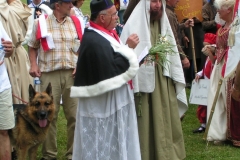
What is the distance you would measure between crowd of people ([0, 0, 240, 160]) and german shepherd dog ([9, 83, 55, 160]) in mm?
313

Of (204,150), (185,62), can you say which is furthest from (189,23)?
(204,150)

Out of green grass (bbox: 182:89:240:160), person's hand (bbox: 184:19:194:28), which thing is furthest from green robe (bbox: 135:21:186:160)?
person's hand (bbox: 184:19:194:28)

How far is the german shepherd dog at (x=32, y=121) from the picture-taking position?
268 inches

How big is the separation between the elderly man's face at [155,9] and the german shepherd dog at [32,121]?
1.57 metres

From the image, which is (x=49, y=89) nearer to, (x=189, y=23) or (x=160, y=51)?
(x=160, y=51)

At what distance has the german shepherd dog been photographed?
681 cm

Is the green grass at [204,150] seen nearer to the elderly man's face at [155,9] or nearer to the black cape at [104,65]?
the elderly man's face at [155,9]

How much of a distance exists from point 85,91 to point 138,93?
1.08 m

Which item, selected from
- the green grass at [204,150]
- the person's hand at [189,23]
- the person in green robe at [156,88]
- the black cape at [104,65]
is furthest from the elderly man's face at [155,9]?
the person's hand at [189,23]

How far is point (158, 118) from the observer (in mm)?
6578

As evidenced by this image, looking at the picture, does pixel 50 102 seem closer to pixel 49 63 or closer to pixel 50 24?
pixel 49 63

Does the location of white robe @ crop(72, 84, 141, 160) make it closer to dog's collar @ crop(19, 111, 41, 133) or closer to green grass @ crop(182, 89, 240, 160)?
dog's collar @ crop(19, 111, 41, 133)

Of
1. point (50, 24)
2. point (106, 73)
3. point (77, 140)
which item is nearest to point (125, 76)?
point (106, 73)

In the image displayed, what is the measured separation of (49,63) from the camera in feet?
23.1
